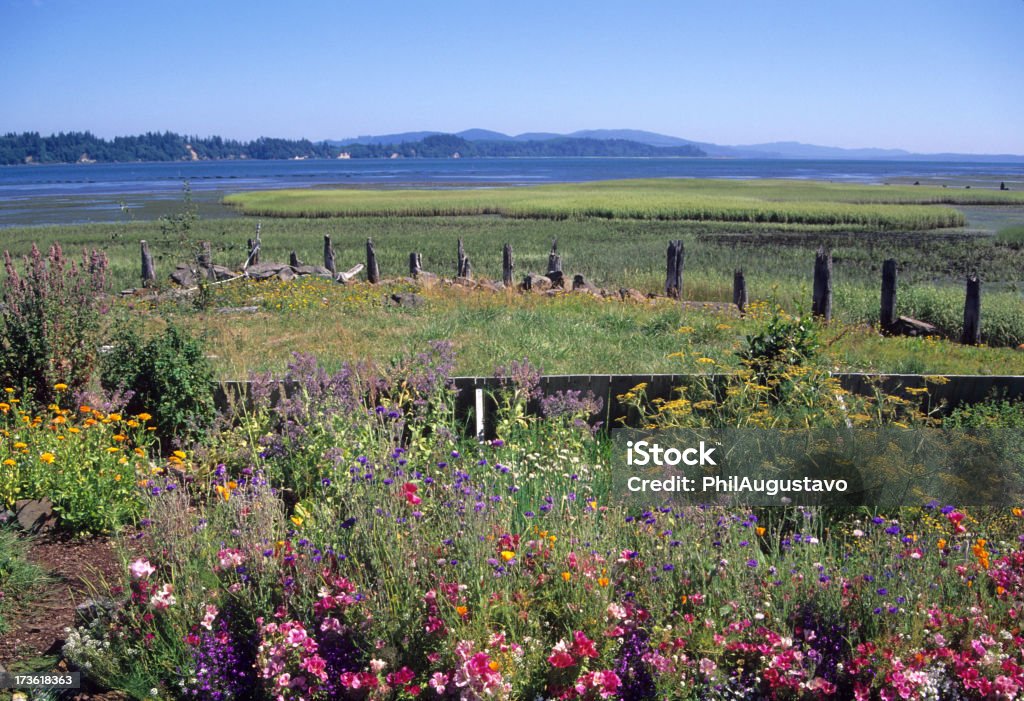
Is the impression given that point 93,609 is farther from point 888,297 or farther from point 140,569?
point 888,297

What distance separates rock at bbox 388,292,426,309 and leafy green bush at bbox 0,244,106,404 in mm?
8139

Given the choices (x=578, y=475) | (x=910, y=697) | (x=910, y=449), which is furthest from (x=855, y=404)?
(x=910, y=697)

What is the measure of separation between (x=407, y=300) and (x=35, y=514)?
10.9 meters

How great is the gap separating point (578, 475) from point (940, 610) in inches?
88.9

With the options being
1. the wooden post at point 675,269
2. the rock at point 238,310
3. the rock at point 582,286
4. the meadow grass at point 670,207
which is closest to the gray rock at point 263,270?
the rock at point 238,310

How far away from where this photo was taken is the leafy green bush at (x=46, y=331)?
7461 mm

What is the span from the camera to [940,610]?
371cm

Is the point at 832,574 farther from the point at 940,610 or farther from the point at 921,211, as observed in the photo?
the point at 921,211

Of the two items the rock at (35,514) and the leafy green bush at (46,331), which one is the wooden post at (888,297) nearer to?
the leafy green bush at (46,331)

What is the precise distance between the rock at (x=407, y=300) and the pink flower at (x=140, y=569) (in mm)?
11766

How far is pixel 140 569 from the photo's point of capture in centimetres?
394

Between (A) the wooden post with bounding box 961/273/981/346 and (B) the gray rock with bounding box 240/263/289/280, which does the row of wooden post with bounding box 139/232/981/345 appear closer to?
(A) the wooden post with bounding box 961/273/981/346

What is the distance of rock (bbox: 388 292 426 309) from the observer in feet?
52.3

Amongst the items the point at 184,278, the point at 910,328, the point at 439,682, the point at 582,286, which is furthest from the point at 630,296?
the point at 439,682
